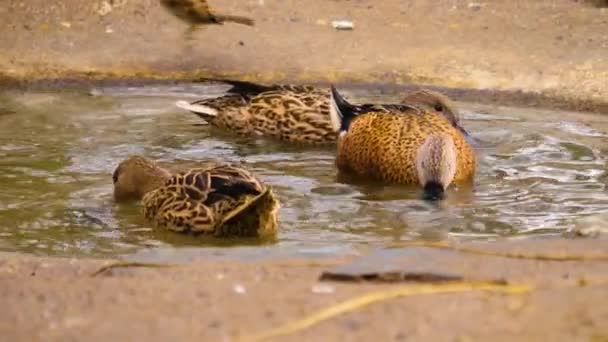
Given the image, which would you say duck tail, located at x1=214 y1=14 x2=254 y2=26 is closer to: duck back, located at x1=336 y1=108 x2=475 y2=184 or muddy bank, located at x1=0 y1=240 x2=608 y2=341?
duck back, located at x1=336 y1=108 x2=475 y2=184

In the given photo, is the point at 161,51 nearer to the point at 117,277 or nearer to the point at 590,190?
the point at 590,190

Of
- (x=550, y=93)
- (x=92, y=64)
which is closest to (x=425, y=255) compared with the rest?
(x=550, y=93)

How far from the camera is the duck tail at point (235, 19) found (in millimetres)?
11555

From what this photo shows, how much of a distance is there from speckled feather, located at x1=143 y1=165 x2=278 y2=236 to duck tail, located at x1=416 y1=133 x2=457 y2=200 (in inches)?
43.0

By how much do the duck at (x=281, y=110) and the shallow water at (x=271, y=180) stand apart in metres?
0.11

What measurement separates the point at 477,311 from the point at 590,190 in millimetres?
3667

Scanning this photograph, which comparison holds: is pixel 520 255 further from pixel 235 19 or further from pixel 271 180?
pixel 235 19

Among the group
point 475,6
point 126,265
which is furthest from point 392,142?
point 475,6

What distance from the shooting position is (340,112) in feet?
27.6

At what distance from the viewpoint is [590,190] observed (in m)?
7.12

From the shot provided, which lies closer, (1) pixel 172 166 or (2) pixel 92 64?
(1) pixel 172 166

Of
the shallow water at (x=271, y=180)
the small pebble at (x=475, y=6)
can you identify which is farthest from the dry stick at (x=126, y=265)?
the small pebble at (x=475, y=6)

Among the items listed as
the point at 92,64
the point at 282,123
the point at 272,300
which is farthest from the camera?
the point at 92,64

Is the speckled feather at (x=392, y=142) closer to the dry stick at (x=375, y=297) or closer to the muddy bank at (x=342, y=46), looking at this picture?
the muddy bank at (x=342, y=46)
